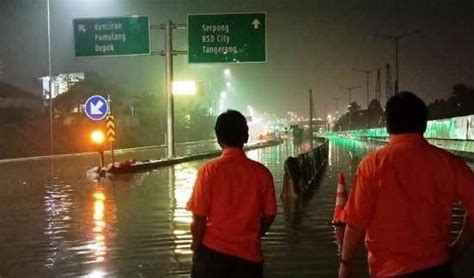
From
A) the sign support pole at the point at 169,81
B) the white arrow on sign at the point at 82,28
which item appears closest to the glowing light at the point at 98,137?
the white arrow on sign at the point at 82,28

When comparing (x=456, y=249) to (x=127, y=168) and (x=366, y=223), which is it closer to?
(x=366, y=223)

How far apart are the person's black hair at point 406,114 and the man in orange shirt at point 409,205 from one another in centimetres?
11

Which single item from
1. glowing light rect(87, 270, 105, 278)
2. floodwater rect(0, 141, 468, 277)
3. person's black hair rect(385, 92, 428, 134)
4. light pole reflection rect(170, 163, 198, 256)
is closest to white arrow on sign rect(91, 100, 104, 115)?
light pole reflection rect(170, 163, 198, 256)

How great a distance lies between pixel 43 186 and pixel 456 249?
728 inches

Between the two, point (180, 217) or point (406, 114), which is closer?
point (406, 114)

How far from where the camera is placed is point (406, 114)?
371 centimetres

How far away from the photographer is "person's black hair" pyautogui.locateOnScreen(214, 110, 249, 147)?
4.44 m

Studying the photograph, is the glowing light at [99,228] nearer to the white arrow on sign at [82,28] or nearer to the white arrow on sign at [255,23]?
the white arrow on sign at [255,23]

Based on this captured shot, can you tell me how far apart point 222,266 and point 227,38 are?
27.5 metres

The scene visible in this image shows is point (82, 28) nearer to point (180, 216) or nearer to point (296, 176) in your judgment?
point (296, 176)

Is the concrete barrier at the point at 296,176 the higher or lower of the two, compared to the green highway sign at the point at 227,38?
lower

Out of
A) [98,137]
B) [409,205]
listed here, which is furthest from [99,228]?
[98,137]

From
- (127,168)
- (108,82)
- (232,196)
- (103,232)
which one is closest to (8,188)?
(127,168)

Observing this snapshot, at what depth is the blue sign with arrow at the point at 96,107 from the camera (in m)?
22.9
